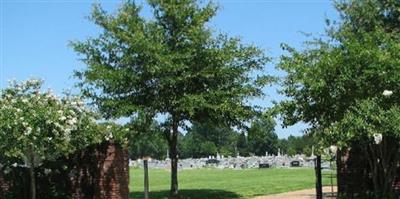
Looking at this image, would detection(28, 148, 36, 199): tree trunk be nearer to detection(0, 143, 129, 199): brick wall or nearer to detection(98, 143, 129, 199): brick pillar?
detection(0, 143, 129, 199): brick wall

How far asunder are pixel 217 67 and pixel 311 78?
26.3 feet

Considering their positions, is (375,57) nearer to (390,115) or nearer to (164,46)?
(390,115)

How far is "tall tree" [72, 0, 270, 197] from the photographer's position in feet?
79.4

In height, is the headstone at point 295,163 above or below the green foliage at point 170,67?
below

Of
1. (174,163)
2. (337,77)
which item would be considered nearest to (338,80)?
(337,77)

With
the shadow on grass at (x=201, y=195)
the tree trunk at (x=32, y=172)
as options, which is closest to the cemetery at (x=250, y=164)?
the shadow on grass at (x=201, y=195)

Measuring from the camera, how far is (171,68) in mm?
23781

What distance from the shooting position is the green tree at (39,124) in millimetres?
17531

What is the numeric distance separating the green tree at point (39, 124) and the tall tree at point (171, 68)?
15.1 ft

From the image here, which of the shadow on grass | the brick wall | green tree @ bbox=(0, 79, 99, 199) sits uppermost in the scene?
green tree @ bbox=(0, 79, 99, 199)

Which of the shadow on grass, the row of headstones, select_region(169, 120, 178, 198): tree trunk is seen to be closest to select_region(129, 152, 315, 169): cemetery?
the row of headstones

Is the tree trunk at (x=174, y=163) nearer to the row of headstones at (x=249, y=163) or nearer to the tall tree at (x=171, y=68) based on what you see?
the tall tree at (x=171, y=68)

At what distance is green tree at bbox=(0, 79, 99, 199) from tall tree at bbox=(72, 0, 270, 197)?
15.1 ft

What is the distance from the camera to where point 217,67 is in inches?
980
